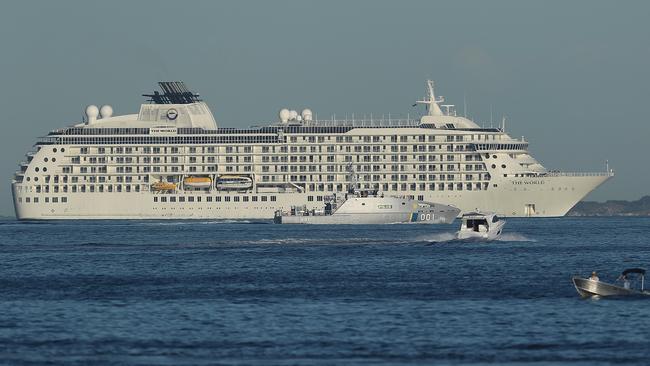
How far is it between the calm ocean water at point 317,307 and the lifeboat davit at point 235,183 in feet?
261

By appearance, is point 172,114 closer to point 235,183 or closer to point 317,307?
point 235,183

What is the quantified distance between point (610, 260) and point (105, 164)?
10835 cm

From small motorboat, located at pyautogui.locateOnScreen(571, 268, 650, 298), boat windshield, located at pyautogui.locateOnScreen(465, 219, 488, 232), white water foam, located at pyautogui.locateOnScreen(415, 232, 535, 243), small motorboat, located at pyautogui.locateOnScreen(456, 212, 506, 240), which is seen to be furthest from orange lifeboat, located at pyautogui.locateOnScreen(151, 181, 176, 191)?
small motorboat, located at pyautogui.locateOnScreen(571, 268, 650, 298)

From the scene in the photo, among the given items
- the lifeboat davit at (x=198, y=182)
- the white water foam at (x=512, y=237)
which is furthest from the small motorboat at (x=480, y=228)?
the lifeboat davit at (x=198, y=182)

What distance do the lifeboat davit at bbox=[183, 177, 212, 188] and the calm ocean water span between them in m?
79.6

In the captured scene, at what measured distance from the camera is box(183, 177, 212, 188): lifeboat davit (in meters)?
178

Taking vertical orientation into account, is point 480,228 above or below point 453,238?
above

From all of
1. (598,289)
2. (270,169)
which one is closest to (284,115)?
(270,169)

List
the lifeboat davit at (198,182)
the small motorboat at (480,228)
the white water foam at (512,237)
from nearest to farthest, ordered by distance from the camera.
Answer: the small motorboat at (480,228) < the white water foam at (512,237) < the lifeboat davit at (198,182)

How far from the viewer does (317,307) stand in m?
54.7

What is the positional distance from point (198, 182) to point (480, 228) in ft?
246

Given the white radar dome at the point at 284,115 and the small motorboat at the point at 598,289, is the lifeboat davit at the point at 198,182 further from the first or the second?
the small motorboat at the point at 598,289

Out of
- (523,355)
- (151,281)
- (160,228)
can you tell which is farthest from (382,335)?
(160,228)

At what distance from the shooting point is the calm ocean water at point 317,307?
1686 inches
